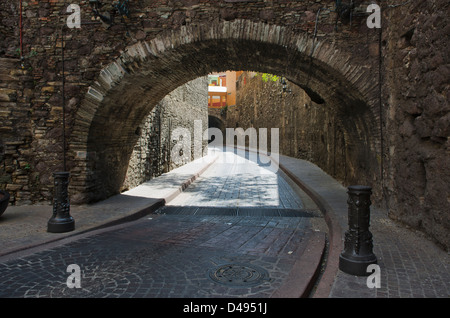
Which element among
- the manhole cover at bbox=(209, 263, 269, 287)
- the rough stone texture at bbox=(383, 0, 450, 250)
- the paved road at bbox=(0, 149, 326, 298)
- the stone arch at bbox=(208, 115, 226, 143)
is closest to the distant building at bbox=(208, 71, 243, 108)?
the stone arch at bbox=(208, 115, 226, 143)

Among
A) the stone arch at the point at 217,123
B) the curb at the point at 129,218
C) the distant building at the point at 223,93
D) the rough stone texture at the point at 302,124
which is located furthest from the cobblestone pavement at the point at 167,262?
the distant building at the point at 223,93

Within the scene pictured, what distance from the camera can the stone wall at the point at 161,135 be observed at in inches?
375

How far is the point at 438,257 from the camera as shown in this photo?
3.63 metres

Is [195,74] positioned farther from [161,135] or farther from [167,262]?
[167,262]

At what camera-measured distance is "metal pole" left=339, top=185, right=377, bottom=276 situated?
10.9 ft

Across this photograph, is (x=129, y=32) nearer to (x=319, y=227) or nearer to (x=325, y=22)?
(x=325, y=22)

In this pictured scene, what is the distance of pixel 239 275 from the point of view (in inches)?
134

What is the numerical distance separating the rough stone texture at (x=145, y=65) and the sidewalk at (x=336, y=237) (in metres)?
0.66

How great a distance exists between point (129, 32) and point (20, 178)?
3.52m

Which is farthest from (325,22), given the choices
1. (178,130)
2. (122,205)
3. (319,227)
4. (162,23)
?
(178,130)

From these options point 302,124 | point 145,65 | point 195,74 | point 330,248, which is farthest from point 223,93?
point 330,248

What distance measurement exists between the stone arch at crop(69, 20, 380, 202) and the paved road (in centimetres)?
176

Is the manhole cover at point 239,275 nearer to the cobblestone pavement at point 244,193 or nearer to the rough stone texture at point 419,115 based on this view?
the rough stone texture at point 419,115

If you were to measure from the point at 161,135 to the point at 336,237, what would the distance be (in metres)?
8.51
